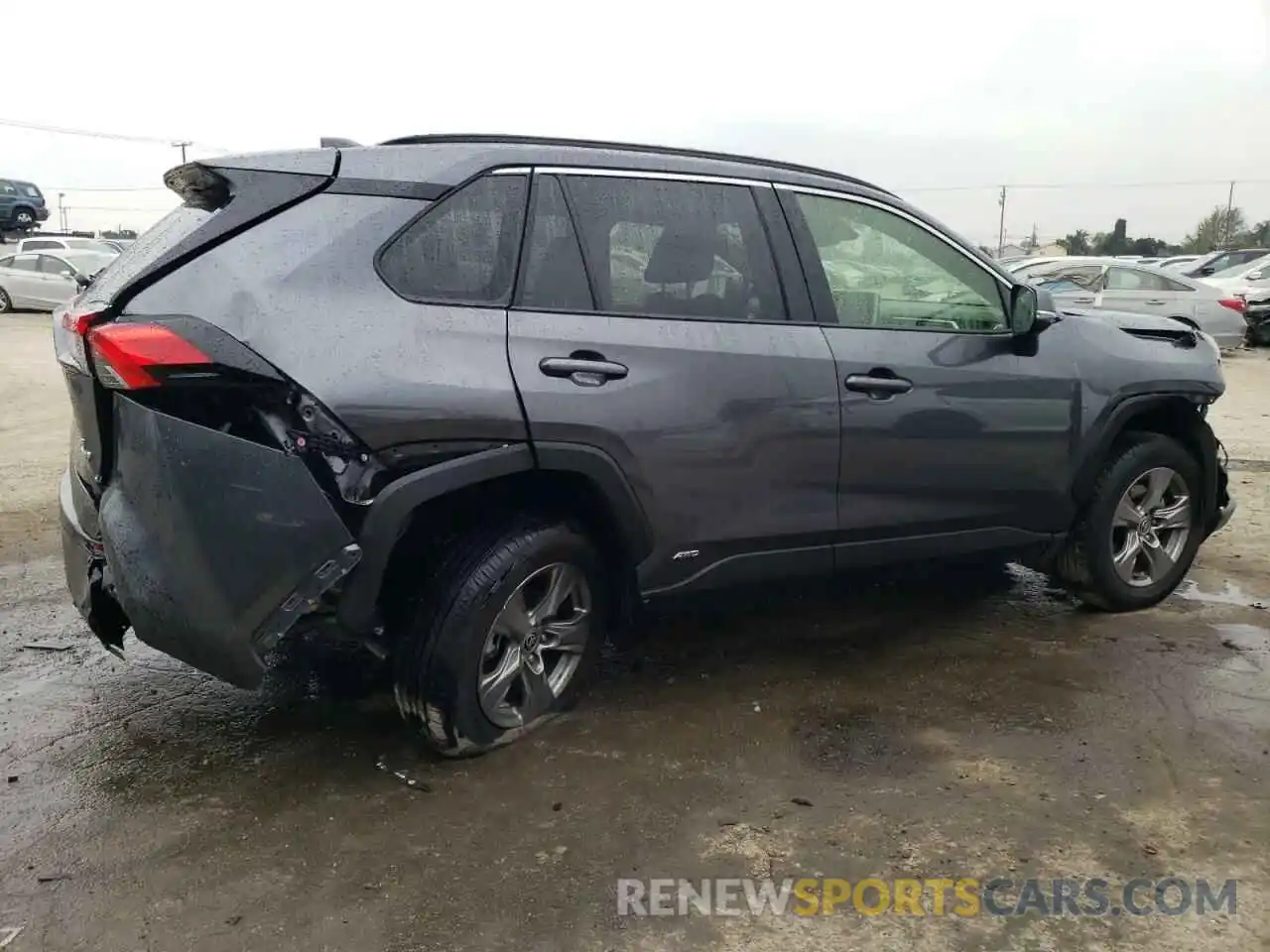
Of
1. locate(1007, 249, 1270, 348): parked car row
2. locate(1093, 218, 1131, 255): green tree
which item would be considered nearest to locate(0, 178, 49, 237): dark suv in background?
locate(1007, 249, 1270, 348): parked car row

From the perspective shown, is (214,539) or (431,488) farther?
(431,488)

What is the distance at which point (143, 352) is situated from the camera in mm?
2672

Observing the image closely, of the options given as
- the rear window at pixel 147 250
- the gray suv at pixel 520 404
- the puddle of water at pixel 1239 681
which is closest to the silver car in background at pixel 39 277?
the rear window at pixel 147 250

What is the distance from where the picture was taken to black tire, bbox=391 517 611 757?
304 cm

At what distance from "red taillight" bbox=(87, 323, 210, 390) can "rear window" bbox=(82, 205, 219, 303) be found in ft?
0.61

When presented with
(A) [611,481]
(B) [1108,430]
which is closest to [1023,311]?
(B) [1108,430]

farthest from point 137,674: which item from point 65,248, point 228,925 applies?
point 65,248

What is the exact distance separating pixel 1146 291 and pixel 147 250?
Result: 1417 centimetres

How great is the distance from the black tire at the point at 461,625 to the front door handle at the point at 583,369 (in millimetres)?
462

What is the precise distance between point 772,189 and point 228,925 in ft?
9.10

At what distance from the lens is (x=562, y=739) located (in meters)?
3.43

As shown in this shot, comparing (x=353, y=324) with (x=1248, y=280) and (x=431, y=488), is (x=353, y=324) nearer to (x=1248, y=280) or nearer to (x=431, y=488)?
(x=431, y=488)

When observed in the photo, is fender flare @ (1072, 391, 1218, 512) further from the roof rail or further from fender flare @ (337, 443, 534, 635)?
fender flare @ (337, 443, 534, 635)

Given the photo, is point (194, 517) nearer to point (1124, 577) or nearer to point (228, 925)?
point (228, 925)
